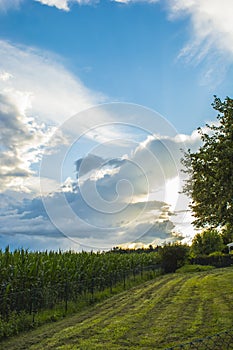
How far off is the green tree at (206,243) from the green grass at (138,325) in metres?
30.1

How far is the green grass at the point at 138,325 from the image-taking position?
1056 centimetres

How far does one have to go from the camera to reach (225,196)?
17.0 metres

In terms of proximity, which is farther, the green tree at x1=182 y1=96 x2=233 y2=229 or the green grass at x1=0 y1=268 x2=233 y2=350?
the green tree at x1=182 y1=96 x2=233 y2=229

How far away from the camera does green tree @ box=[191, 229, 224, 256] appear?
48.2 meters

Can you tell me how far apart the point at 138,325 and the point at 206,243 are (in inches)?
1481

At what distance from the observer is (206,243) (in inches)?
1908

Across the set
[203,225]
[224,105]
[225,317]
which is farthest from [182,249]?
[225,317]

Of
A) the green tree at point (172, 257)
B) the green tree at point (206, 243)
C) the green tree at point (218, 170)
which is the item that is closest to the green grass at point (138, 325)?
the green tree at point (218, 170)

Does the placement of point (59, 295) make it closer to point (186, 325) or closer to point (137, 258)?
point (186, 325)

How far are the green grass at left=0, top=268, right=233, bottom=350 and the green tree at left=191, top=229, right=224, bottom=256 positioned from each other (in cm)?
3009

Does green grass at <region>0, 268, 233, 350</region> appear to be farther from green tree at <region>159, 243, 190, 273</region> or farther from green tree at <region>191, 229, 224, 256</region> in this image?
green tree at <region>191, 229, 224, 256</region>

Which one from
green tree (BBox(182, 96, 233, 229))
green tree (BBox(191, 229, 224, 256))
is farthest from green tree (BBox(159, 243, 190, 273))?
green tree (BBox(182, 96, 233, 229))

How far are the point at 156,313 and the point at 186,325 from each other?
107 inches

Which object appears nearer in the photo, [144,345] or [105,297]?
[144,345]
